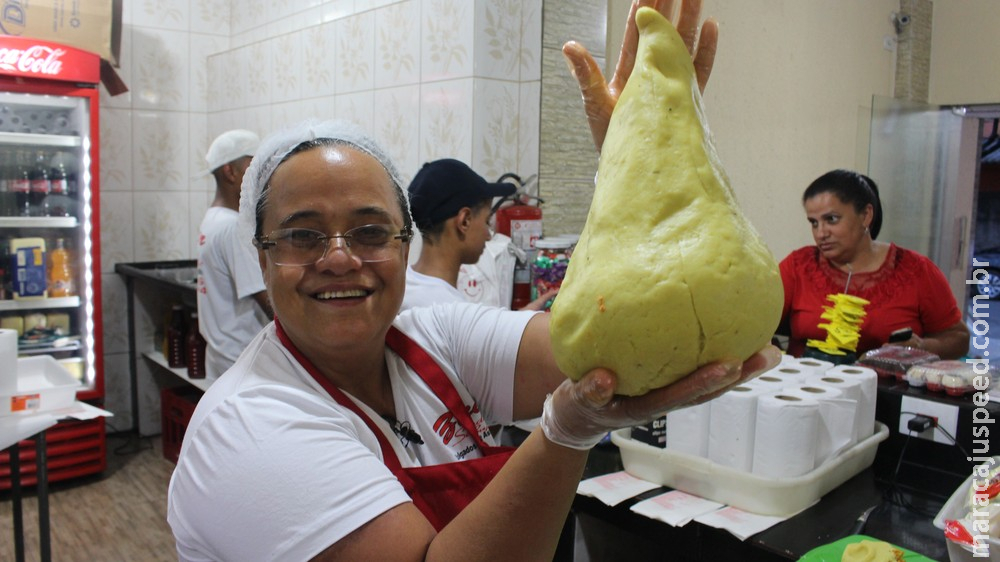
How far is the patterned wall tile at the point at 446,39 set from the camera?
2.87 meters

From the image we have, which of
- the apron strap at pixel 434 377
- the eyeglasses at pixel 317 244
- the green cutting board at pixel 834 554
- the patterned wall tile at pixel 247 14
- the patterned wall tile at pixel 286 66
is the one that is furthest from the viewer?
the patterned wall tile at pixel 247 14

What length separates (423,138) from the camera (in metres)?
3.12

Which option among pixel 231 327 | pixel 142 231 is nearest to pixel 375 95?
pixel 231 327

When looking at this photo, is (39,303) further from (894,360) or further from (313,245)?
(894,360)

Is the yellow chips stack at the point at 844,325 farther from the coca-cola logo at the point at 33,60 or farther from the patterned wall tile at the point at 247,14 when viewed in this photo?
the coca-cola logo at the point at 33,60

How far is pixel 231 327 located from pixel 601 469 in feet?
6.21

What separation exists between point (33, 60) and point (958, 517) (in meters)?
4.13

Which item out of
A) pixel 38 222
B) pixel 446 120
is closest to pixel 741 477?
pixel 446 120

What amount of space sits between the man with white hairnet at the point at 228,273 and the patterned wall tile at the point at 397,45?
2.22ft

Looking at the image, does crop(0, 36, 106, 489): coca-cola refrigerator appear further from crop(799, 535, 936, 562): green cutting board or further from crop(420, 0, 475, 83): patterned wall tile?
crop(799, 535, 936, 562): green cutting board

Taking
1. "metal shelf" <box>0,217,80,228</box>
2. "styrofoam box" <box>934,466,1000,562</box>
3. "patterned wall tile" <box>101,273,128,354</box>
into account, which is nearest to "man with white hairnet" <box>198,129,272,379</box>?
"metal shelf" <box>0,217,80,228</box>

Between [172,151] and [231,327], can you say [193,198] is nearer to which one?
[172,151]

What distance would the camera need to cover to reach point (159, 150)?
4.63 m

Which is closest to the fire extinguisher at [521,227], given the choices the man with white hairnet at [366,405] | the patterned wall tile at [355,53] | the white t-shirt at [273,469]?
the patterned wall tile at [355,53]
